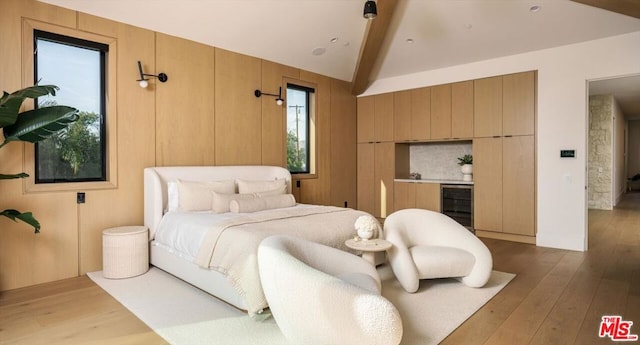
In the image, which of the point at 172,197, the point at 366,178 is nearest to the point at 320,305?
the point at 172,197

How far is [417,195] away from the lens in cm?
643

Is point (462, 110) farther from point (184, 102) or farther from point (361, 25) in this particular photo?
point (184, 102)

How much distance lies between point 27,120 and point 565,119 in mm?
6246

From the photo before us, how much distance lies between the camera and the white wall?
459cm

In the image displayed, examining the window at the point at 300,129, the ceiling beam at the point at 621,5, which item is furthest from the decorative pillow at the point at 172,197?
the ceiling beam at the point at 621,5

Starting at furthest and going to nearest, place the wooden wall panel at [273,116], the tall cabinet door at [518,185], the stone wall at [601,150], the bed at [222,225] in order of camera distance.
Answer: the stone wall at [601,150] → the wooden wall panel at [273,116] → the tall cabinet door at [518,185] → the bed at [222,225]

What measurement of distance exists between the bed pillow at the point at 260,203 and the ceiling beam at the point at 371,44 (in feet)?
8.92

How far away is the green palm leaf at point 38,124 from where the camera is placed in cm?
305

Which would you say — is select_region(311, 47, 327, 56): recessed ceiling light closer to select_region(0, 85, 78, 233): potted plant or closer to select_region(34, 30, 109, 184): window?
select_region(34, 30, 109, 184): window

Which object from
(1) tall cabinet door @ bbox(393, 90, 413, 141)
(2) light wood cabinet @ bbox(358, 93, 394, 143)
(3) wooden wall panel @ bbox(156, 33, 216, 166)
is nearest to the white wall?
(1) tall cabinet door @ bbox(393, 90, 413, 141)

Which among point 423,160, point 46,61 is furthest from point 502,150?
point 46,61

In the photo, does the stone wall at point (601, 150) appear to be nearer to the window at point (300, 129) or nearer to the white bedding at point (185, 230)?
the window at point (300, 129)

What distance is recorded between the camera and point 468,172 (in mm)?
6066

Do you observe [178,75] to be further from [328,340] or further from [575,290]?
[575,290]
